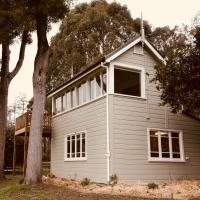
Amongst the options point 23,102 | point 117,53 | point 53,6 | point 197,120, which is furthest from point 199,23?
point 23,102

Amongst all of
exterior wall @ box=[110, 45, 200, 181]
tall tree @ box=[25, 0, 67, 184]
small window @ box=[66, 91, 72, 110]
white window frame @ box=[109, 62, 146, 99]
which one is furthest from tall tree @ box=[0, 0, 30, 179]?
exterior wall @ box=[110, 45, 200, 181]

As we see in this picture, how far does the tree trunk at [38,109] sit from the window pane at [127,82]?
371 centimetres

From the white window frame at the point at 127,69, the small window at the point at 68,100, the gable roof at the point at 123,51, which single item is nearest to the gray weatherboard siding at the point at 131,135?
the white window frame at the point at 127,69

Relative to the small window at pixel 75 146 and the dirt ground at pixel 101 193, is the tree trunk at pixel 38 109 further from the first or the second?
the small window at pixel 75 146

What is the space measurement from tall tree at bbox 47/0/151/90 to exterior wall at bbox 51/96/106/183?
12398 millimetres

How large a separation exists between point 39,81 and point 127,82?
4.69 metres

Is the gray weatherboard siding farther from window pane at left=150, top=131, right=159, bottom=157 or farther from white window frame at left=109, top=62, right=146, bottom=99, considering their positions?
window pane at left=150, top=131, right=159, bottom=157

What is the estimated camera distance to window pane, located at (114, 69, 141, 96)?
16.4 meters

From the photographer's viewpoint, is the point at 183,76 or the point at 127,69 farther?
the point at 127,69

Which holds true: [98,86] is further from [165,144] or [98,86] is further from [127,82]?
[165,144]

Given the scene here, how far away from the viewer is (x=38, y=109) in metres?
14.5

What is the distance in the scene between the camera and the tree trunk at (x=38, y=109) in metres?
13.9

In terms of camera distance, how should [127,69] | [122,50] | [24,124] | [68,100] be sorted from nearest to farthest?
[122,50] < [127,69] < [68,100] < [24,124]

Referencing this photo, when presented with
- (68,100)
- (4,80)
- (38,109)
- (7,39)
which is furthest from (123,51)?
(4,80)
